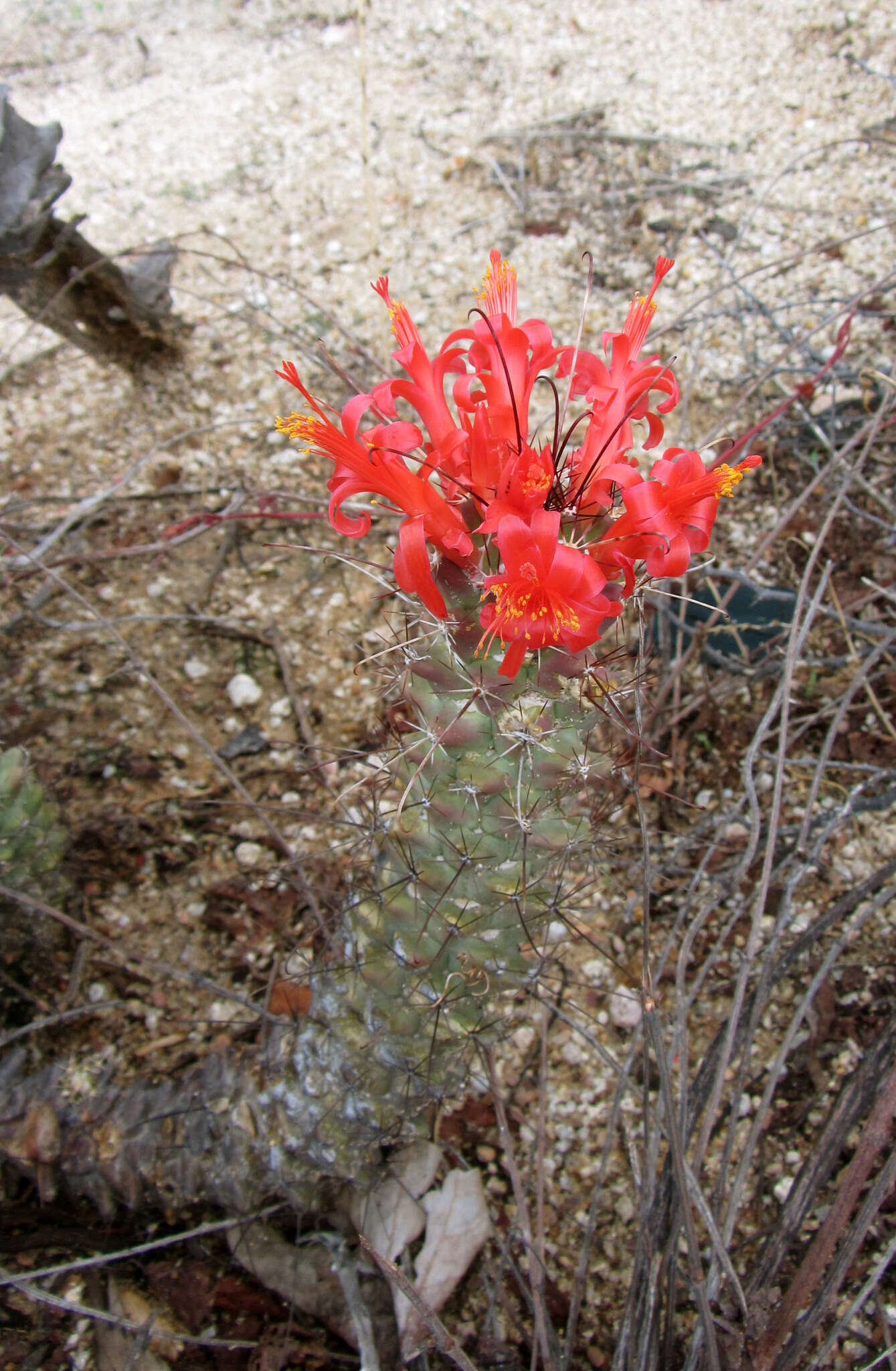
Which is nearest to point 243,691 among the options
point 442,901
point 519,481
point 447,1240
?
point 442,901

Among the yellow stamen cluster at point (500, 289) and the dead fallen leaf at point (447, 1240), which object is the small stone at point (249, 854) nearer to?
the dead fallen leaf at point (447, 1240)

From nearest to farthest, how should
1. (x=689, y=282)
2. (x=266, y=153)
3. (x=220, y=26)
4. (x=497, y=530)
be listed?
(x=497, y=530) < (x=689, y=282) < (x=266, y=153) < (x=220, y=26)

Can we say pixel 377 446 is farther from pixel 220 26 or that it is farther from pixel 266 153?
pixel 220 26

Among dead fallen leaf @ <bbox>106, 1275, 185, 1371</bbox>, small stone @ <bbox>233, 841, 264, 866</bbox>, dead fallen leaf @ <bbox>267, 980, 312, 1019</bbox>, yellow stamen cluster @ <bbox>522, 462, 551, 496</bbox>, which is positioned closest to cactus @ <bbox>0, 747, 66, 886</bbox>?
small stone @ <bbox>233, 841, 264, 866</bbox>

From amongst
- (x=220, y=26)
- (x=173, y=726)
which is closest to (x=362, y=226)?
(x=220, y=26)

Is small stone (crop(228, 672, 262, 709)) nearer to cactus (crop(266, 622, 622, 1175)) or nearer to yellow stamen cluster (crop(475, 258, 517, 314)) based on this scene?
cactus (crop(266, 622, 622, 1175))
